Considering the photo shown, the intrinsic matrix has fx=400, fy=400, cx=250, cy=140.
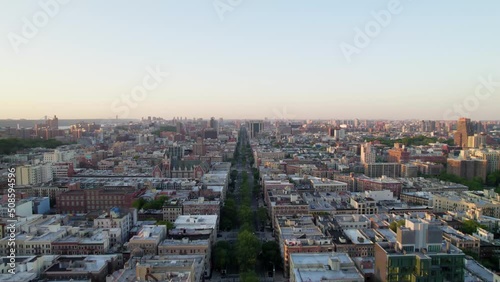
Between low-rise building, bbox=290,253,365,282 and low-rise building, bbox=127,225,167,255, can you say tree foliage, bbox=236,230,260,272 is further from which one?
low-rise building, bbox=127,225,167,255

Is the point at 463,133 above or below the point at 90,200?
above

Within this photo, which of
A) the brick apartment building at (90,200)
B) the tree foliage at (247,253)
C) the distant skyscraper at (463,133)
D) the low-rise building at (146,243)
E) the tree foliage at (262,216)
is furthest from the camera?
the distant skyscraper at (463,133)

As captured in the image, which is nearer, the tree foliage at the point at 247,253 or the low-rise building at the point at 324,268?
the low-rise building at the point at 324,268

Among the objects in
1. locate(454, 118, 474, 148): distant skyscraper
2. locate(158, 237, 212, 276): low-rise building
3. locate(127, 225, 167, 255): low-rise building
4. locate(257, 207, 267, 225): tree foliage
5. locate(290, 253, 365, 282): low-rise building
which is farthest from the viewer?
locate(454, 118, 474, 148): distant skyscraper

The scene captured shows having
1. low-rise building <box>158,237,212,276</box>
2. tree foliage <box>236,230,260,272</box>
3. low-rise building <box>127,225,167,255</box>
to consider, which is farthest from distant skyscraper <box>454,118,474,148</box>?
low-rise building <box>127,225,167,255</box>

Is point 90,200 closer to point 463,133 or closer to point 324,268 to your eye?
point 324,268

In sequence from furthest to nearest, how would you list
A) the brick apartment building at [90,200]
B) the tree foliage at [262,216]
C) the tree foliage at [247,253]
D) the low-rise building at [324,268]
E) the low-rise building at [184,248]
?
the brick apartment building at [90,200] → the tree foliage at [262,216] → the tree foliage at [247,253] → the low-rise building at [184,248] → the low-rise building at [324,268]

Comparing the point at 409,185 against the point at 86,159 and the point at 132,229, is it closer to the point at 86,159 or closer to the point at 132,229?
the point at 132,229

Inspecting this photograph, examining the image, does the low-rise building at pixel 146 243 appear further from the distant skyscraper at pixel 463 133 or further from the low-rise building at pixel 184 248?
the distant skyscraper at pixel 463 133

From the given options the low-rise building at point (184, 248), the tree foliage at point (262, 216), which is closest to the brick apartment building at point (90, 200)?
the tree foliage at point (262, 216)

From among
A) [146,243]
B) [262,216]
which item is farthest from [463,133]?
[146,243]

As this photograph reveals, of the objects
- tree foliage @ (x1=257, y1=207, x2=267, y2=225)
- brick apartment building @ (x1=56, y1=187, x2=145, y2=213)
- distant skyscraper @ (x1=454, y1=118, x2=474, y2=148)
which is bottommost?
tree foliage @ (x1=257, y1=207, x2=267, y2=225)

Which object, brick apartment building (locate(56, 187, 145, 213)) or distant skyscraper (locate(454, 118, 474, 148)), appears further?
distant skyscraper (locate(454, 118, 474, 148))
